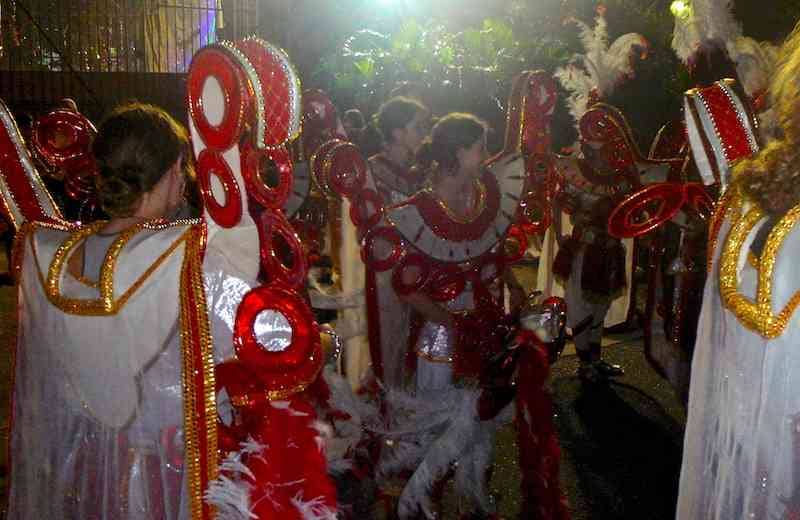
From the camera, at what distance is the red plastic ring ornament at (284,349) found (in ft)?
5.85

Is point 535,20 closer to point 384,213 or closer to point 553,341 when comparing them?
point 384,213

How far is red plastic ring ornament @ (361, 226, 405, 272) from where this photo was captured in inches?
140

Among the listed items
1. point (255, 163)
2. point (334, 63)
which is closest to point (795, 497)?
point (255, 163)

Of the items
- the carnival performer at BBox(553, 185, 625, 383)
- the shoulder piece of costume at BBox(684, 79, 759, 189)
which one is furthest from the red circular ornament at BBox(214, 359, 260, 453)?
the carnival performer at BBox(553, 185, 625, 383)

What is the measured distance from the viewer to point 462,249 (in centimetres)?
358

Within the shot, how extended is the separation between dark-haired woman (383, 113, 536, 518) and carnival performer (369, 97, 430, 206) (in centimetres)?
95

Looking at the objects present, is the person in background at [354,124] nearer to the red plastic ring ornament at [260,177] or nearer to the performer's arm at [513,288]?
the performer's arm at [513,288]

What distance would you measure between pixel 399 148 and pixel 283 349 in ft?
10.1

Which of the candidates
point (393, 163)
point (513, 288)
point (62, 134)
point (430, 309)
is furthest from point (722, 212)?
point (393, 163)

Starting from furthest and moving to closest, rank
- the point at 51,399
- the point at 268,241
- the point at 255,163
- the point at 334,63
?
the point at 334,63 → the point at 51,399 → the point at 268,241 → the point at 255,163

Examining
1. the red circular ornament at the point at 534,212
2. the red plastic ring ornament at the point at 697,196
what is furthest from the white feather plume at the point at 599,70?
the red plastic ring ornament at the point at 697,196

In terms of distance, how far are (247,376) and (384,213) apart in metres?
1.84

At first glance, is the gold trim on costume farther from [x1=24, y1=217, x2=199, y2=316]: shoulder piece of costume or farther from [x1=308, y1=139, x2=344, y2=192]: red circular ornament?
[x1=24, y1=217, x2=199, y2=316]: shoulder piece of costume

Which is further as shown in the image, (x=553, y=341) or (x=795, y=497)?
(x=553, y=341)
